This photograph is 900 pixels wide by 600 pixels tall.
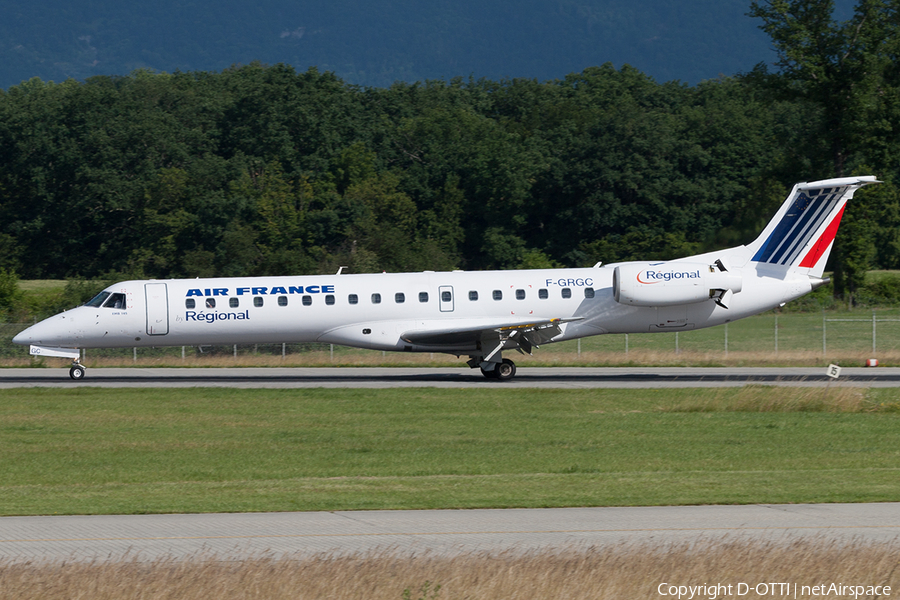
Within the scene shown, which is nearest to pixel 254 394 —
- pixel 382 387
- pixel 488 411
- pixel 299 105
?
pixel 382 387

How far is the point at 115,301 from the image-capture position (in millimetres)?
30562

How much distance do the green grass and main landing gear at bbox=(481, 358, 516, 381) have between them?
297 centimetres

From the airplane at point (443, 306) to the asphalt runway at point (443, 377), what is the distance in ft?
3.79

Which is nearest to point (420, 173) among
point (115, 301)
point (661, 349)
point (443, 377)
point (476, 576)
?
point (661, 349)

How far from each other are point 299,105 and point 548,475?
215 feet

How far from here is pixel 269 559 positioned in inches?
368

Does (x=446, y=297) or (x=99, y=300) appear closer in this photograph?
(x=446, y=297)

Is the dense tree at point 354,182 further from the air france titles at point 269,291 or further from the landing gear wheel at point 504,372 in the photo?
the landing gear wheel at point 504,372

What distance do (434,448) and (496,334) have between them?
1189cm

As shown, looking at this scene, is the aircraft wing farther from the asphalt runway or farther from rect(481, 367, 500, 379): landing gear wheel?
the asphalt runway

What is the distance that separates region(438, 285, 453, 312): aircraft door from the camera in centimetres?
3030

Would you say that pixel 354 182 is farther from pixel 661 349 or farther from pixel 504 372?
pixel 504 372

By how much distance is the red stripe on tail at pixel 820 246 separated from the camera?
31.0 m

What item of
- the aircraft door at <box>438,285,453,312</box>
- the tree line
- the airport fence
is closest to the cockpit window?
the airport fence
